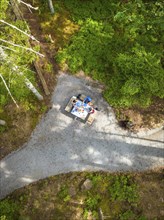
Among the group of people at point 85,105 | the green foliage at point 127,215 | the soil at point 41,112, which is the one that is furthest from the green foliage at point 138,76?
the green foliage at point 127,215

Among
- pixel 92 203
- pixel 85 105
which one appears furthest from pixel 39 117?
pixel 92 203

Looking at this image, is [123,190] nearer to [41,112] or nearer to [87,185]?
[87,185]

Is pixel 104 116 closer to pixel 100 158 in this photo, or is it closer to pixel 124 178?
pixel 100 158

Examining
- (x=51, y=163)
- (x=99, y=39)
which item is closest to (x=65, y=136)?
(x=51, y=163)

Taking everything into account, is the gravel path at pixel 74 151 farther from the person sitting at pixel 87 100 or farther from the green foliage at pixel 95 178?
the person sitting at pixel 87 100

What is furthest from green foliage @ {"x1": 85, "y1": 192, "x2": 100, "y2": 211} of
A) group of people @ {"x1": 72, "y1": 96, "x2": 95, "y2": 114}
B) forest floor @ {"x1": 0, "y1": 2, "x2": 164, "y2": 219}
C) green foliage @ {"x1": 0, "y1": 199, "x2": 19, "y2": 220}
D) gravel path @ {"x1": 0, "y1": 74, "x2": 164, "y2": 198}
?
group of people @ {"x1": 72, "y1": 96, "x2": 95, "y2": 114}
